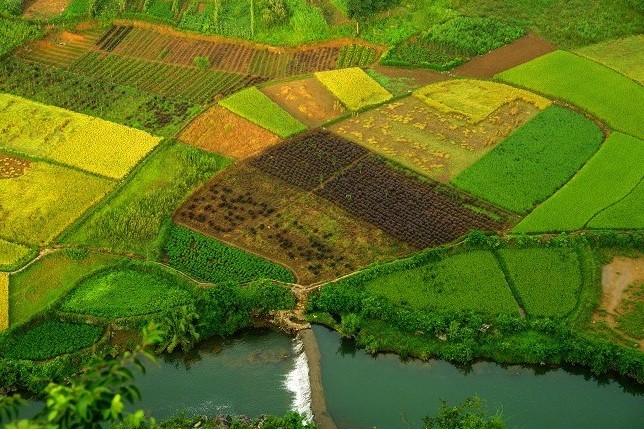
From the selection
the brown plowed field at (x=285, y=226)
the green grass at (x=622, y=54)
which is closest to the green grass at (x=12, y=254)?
the brown plowed field at (x=285, y=226)

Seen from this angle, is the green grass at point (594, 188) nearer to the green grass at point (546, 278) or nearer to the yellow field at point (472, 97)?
the green grass at point (546, 278)

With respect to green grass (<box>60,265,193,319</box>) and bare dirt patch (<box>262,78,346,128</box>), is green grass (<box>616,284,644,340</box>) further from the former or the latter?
bare dirt patch (<box>262,78,346,128</box>)

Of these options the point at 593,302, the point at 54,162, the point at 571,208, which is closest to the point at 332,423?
the point at 593,302

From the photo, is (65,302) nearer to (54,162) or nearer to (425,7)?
(54,162)

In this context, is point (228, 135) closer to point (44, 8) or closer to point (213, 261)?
point (213, 261)

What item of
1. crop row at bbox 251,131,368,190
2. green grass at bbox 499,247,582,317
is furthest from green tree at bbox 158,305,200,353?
green grass at bbox 499,247,582,317
